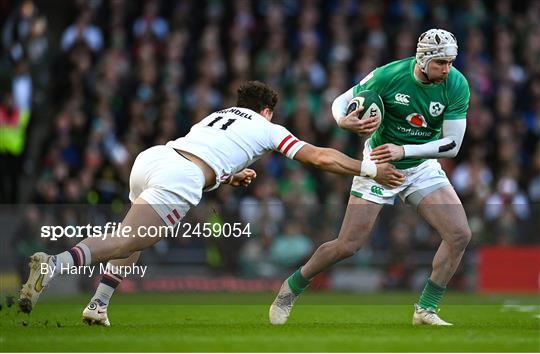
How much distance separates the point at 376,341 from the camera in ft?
31.0

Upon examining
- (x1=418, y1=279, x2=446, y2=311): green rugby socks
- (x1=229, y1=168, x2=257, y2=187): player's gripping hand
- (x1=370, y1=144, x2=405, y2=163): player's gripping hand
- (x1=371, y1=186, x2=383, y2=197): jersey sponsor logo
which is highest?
(x1=370, y1=144, x2=405, y2=163): player's gripping hand

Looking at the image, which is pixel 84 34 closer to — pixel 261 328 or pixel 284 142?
pixel 284 142

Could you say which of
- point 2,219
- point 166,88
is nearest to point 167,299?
point 2,219

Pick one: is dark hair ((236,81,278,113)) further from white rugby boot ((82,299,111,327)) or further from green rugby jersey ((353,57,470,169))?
white rugby boot ((82,299,111,327))

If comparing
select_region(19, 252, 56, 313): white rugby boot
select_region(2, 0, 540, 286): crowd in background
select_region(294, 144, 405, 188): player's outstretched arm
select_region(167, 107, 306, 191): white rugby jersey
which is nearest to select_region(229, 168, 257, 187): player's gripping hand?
select_region(167, 107, 306, 191): white rugby jersey

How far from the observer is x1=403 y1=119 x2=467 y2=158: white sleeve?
11008 millimetres

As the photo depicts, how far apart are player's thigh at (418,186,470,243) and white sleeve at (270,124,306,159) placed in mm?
1483

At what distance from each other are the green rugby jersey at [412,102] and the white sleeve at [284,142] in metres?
1.03

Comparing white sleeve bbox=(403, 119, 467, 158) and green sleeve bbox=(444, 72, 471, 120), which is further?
green sleeve bbox=(444, 72, 471, 120)

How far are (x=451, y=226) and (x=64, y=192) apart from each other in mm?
8530

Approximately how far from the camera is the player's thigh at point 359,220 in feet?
36.7

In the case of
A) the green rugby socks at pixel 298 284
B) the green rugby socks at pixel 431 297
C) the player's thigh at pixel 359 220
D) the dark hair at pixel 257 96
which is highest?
the dark hair at pixel 257 96

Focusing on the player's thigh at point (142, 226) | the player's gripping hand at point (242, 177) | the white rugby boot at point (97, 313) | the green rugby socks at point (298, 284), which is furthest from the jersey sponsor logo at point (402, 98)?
the white rugby boot at point (97, 313)

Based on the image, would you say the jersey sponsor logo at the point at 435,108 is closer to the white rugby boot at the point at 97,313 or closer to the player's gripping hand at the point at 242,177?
the player's gripping hand at the point at 242,177
